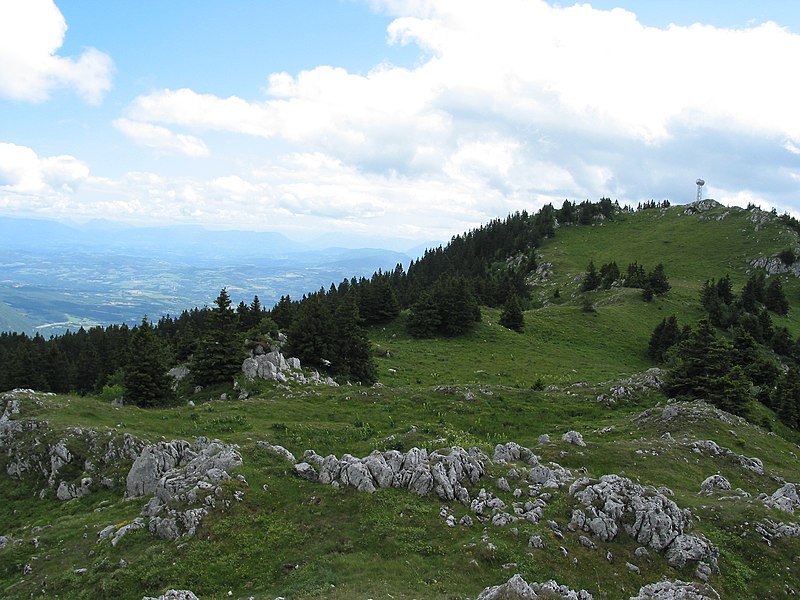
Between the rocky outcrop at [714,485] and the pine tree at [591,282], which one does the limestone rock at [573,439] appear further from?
the pine tree at [591,282]

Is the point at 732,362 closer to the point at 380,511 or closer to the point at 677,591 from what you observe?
the point at 677,591

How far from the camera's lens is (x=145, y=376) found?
129 ft

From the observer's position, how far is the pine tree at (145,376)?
128ft

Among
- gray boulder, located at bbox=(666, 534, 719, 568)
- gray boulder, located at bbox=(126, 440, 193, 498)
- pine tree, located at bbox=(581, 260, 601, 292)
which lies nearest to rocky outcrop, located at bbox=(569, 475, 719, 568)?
gray boulder, located at bbox=(666, 534, 719, 568)

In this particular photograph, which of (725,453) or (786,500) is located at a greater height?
(786,500)

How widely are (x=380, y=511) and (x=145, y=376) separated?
2750cm

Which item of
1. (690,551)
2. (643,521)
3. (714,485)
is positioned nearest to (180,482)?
(643,521)

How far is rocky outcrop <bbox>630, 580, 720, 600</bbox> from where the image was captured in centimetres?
1556

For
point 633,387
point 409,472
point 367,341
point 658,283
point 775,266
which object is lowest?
point 409,472

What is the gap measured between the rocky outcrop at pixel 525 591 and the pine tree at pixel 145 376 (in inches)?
A: 1317

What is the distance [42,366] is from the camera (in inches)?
2571

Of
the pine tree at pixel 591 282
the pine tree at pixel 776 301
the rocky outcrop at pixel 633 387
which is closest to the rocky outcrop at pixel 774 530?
the rocky outcrop at pixel 633 387

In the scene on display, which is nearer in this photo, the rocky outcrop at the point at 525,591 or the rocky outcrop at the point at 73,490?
the rocky outcrop at the point at 525,591

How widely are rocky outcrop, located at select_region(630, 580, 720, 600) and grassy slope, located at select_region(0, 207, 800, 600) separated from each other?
81 cm
